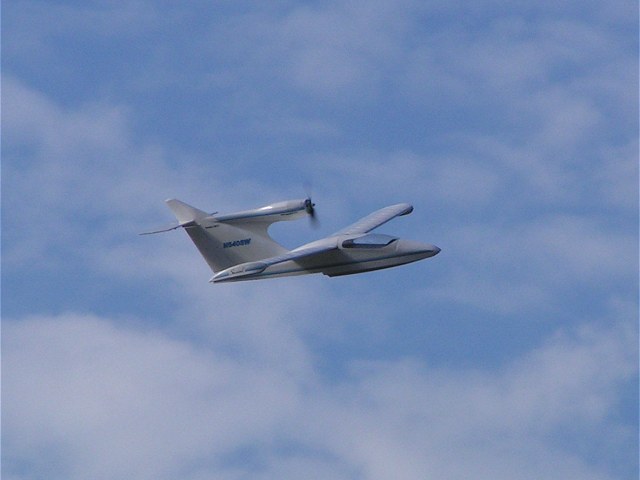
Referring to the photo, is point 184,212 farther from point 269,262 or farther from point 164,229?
point 269,262

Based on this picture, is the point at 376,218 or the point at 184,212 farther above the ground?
the point at 184,212

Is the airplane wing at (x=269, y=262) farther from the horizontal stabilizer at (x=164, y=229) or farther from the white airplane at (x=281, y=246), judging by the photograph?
the horizontal stabilizer at (x=164, y=229)

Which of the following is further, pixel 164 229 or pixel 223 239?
pixel 164 229

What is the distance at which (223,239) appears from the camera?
8350 cm

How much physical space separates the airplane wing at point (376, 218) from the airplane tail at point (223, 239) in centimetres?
497

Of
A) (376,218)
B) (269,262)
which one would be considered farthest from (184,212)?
(376,218)

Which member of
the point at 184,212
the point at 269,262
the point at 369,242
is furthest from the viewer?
the point at 184,212

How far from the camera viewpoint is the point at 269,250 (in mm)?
82188

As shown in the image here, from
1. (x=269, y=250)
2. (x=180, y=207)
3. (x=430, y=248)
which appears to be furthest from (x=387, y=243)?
(x=180, y=207)

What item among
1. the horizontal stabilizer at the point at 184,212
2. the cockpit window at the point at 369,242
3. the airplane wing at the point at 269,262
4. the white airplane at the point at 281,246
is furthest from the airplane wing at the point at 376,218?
the horizontal stabilizer at the point at 184,212

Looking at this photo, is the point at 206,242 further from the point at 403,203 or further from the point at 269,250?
the point at 403,203

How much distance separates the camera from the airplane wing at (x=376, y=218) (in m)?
81.8

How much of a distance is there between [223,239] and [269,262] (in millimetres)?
10187

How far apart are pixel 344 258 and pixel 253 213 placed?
7987 millimetres
